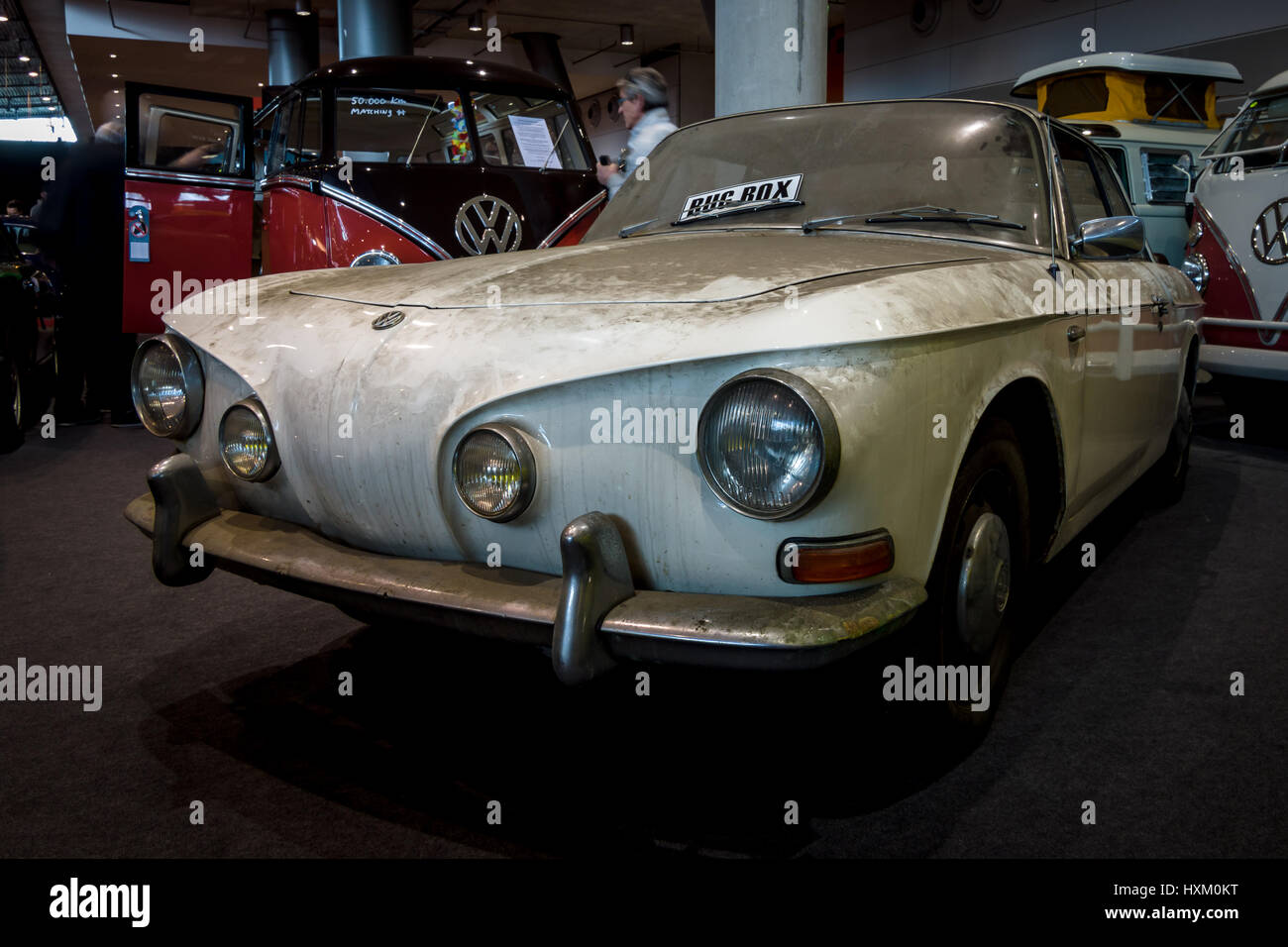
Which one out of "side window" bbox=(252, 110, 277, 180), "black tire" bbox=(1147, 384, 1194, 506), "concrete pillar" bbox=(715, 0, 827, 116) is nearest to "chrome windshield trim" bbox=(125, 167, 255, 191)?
"side window" bbox=(252, 110, 277, 180)

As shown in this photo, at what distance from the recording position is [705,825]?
186 centimetres

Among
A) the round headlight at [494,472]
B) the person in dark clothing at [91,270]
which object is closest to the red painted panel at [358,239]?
the person in dark clothing at [91,270]

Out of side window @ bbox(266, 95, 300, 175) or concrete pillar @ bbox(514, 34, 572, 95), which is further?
concrete pillar @ bbox(514, 34, 572, 95)

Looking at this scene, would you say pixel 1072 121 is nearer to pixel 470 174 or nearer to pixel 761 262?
pixel 470 174

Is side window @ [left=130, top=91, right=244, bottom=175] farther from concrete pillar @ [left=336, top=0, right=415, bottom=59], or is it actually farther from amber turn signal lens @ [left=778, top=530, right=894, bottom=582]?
concrete pillar @ [left=336, top=0, right=415, bottom=59]

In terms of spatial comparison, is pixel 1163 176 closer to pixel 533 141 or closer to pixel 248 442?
pixel 533 141

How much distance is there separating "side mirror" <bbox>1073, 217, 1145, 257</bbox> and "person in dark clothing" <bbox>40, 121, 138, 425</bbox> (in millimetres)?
5312

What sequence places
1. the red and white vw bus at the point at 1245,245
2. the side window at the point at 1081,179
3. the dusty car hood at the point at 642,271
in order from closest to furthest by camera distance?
the dusty car hood at the point at 642,271, the side window at the point at 1081,179, the red and white vw bus at the point at 1245,245

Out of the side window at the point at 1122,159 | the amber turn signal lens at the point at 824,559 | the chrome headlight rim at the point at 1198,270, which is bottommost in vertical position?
the amber turn signal lens at the point at 824,559

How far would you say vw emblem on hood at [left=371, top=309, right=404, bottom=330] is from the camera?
1.92 metres

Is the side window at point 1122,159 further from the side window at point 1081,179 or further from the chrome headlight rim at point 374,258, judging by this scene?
the chrome headlight rim at point 374,258

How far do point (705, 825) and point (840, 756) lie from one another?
383 mm

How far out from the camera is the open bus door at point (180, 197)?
224 inches

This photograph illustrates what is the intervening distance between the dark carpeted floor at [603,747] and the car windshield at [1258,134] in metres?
3.17
